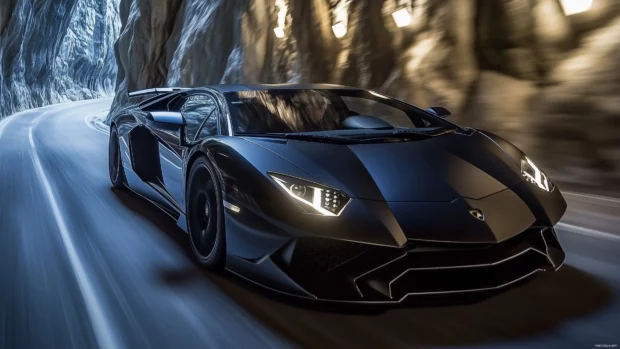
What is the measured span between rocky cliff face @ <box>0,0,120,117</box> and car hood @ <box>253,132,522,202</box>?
99.4ft

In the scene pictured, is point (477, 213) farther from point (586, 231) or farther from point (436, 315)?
point (586, 231)

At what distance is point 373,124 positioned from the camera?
383 cm

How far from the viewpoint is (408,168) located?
297cm

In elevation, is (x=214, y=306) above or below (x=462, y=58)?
below

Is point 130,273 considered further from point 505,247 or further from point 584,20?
point 584,20

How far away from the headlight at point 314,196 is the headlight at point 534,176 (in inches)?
41.5

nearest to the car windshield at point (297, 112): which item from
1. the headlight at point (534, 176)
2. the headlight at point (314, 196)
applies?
the headlight at point (534, 176)

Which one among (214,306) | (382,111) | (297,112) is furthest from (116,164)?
(382,111)

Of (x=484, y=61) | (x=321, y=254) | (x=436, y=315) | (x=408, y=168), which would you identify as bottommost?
(x=436, y=315)

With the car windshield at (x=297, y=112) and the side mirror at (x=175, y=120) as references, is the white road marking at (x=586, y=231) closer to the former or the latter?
the car windshield at (x=297, y=112)

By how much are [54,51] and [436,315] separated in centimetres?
4498

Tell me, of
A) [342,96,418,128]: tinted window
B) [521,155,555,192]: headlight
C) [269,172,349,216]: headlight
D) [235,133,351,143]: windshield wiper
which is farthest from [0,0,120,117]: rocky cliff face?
[521,155,555,192]: headlight

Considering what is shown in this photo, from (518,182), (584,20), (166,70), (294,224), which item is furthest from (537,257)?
(166,70)

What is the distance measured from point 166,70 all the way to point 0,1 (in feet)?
47.2
